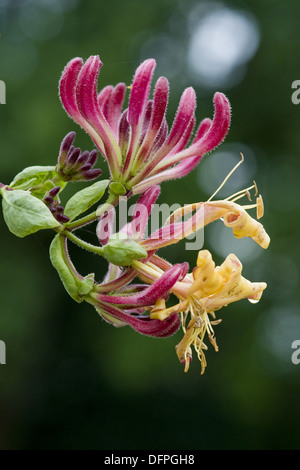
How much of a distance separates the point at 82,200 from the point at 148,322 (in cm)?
25

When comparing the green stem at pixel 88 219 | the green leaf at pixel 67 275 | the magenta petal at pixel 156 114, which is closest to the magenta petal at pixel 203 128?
the magenta petal at pixel 156 114

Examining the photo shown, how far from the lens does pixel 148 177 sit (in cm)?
123

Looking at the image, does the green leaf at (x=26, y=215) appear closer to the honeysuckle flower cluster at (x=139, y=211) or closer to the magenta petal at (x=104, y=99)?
the honeysuckle flower cluster at (x=139, y=211)

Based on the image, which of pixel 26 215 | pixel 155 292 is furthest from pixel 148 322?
pixel 26 215

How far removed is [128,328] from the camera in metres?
7.59

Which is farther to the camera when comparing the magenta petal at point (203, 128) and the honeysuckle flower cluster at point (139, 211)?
the magenta petal at point (203, 128)

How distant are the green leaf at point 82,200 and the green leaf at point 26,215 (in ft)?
0.28

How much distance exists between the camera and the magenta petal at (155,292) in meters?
1.09

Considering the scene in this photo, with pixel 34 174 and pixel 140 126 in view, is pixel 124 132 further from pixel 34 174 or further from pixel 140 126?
pixel 34 174

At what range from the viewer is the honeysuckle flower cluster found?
1.11m

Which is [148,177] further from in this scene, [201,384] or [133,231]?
[201,384]

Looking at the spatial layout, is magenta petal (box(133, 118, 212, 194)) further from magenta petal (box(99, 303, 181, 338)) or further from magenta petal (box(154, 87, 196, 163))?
magenta petal (box(99, 303, 181, 338))

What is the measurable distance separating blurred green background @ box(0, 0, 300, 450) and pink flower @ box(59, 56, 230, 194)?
585 centimetres
